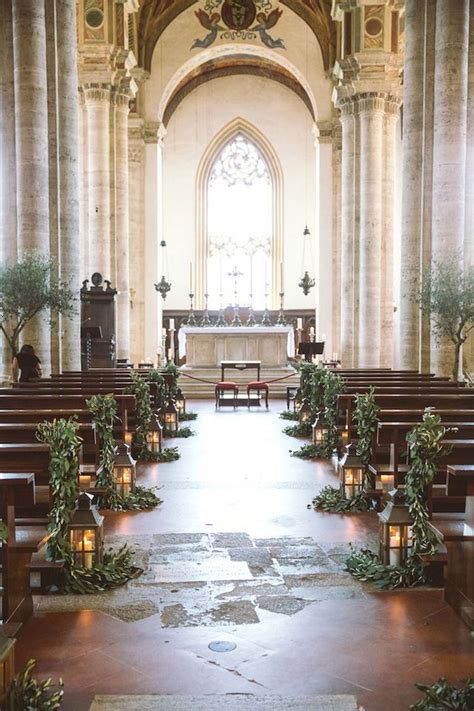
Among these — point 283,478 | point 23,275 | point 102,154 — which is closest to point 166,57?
point 102,154

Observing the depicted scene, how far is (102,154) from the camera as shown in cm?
2256

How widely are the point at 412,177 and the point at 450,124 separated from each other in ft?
6.23

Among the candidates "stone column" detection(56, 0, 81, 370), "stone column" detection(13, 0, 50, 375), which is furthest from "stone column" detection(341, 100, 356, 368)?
"stone column" detection(13, 0, 50, 375)

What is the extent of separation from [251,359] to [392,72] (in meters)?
9.93

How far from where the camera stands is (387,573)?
5.76 m

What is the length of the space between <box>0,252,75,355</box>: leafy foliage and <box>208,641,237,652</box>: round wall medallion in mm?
8893

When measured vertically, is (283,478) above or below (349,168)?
below

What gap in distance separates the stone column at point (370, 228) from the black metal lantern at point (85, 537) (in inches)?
695

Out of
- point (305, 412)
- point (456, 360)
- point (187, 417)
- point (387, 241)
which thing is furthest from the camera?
point (387, 241)

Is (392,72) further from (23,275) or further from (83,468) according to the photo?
(83,468)

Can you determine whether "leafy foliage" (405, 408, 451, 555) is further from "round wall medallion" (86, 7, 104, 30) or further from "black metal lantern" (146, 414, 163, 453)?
"round wall medallion" (86, 7, 104, 30)

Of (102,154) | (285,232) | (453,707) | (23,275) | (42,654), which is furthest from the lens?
(285,232)

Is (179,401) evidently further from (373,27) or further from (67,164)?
(373,27)

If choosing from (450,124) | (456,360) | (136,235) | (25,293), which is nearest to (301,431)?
(456,360)
